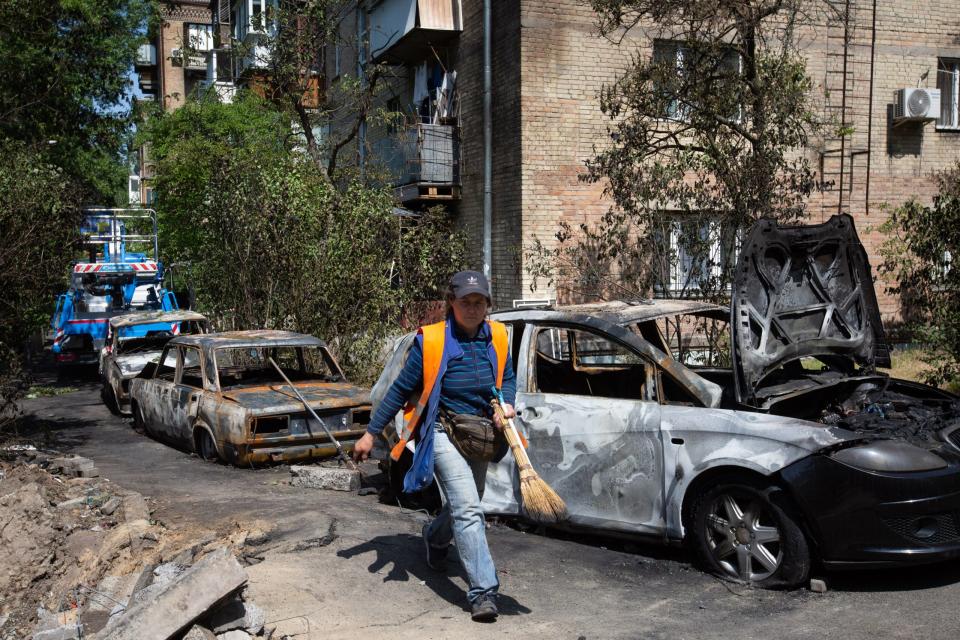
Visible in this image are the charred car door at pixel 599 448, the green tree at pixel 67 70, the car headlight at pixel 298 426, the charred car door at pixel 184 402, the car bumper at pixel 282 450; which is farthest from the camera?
the green tree at pixel 67 70

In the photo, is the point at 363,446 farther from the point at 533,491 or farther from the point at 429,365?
the point at 533,491

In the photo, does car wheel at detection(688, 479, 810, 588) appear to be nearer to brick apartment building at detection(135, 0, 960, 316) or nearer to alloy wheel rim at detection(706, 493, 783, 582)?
alloy wheel rim at detection(706, 493, 783, 582)

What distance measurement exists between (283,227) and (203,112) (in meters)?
14.6

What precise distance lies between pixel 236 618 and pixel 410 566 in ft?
4.64

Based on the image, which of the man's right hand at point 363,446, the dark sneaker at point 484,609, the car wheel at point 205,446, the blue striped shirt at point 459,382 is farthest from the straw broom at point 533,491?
the car wheel at point 205,446

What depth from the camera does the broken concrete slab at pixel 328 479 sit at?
8094 mm

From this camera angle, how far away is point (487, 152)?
17469 millimetres

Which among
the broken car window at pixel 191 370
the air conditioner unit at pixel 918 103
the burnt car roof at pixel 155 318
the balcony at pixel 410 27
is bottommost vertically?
the broken car window at pixel 191 370

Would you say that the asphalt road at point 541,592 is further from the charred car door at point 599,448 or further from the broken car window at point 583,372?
the broken car window at point 583,372

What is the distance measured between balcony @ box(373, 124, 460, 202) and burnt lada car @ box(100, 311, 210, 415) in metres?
5.67

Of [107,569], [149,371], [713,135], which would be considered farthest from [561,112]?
[107,569]

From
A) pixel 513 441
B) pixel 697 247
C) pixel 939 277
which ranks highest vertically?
pixel 697 247

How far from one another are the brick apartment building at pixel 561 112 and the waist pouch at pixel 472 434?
1109 centimetres

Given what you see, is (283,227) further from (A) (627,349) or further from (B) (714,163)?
(A) (627,349)
